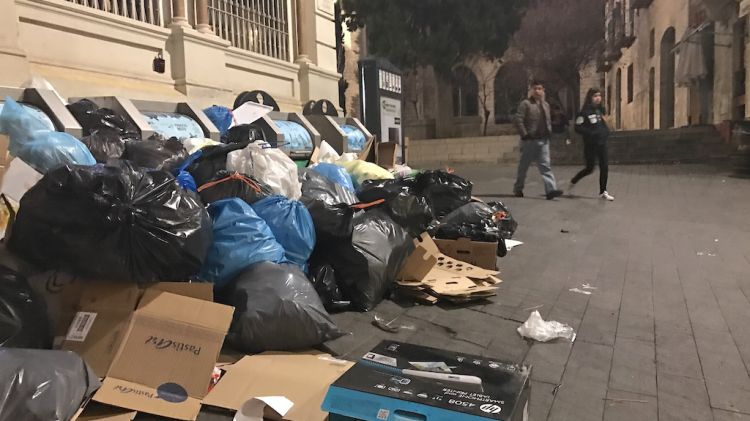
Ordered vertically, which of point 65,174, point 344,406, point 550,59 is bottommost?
point 344,406

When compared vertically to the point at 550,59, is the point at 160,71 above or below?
below

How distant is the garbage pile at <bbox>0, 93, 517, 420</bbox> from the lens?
7.12 feet

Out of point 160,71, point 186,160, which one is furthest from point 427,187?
point 160,71

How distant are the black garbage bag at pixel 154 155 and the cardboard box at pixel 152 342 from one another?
1.48 m

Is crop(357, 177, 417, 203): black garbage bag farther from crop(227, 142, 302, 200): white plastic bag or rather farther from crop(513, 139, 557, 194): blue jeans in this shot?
crop(513, 139, 557, 194): blue jeans

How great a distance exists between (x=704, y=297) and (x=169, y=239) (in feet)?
10.5

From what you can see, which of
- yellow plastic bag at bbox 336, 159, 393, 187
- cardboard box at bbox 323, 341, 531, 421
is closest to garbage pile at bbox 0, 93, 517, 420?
cardboard box at bbox 323, 341, 531, 421

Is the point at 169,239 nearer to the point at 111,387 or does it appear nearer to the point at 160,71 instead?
the point at 111,387

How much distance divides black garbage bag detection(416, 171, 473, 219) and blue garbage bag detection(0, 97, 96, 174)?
2.62m

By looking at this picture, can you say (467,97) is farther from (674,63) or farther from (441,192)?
(441,192)

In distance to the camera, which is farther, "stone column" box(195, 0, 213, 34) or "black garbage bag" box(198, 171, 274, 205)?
"stone column" box(195, 0, 213, 34)

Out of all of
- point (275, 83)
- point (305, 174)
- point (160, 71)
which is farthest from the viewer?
point (275, 83)

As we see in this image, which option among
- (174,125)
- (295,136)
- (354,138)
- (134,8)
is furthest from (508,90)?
(174,125)

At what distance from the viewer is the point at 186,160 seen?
3.94 metres
